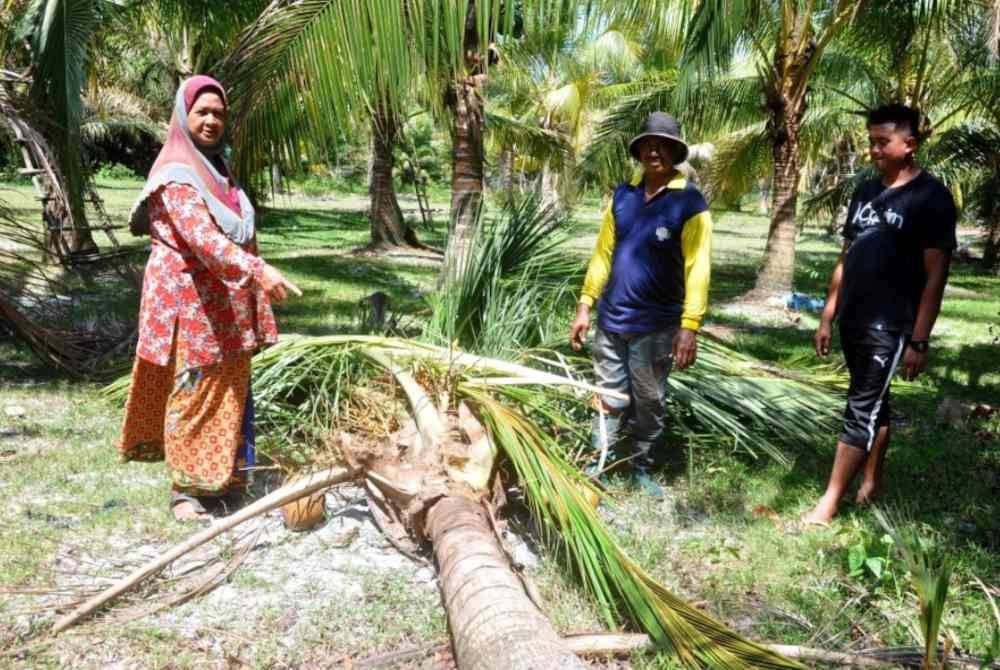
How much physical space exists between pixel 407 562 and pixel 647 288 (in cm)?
154

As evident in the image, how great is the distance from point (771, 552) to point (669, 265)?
1.26m

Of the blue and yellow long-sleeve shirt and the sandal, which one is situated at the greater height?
the blue and yellow long-sleeve shirt

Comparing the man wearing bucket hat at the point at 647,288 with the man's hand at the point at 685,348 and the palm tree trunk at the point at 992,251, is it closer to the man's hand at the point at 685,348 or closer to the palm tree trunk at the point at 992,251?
the man's hand at the point at 685,348

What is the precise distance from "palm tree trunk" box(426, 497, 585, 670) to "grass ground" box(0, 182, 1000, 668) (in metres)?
0.23

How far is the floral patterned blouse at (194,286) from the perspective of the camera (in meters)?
3.32

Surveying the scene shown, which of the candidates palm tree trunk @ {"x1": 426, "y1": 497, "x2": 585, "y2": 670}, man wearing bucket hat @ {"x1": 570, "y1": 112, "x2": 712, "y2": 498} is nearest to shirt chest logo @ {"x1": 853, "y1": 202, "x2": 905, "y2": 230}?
man wearing bucket hat @ {"x1": 570, "y1": 112, "x2": 712, "y2": 498}

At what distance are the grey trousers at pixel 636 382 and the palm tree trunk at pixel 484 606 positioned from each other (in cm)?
112

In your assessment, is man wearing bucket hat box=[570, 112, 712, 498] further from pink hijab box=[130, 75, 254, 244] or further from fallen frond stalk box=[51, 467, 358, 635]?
pink hijab box=[130, 75, 254, 244]

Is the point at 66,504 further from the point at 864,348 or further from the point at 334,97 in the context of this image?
the point at 864,348

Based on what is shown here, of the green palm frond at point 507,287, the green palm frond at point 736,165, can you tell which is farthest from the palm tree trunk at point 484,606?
the green palm frond at point 736,165

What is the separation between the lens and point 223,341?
3.56 meters

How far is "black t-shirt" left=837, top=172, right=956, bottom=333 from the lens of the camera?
340 centimetres

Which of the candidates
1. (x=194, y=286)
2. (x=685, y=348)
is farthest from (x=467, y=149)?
(x=194, y=286)

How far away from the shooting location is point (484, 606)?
2.50 meters
